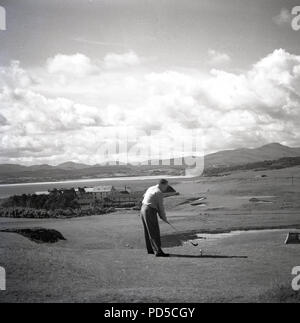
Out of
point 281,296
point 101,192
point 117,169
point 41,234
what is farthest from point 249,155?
point 281,296

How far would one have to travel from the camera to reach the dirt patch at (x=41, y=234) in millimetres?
10555

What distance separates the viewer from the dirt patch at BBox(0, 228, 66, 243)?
10555 millimetres

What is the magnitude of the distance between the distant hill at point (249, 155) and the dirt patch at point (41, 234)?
501 centimetres

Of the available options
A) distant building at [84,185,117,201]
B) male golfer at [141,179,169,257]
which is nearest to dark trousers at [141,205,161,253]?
male golfer at [141,179,169,257]

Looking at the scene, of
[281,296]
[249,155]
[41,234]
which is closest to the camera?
[281,296]

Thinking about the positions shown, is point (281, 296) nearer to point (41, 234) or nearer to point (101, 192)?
point (41, 234)

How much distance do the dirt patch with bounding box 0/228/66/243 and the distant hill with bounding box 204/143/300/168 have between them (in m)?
5.01

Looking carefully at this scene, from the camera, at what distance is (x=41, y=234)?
10.8 m

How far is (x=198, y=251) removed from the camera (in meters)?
9.44

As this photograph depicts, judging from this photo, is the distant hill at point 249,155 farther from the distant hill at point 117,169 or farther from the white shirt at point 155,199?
the white shirt at point 155,199

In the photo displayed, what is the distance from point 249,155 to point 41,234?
7.38m

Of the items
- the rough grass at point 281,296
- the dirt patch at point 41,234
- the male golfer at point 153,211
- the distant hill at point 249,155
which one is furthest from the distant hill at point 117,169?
the rough grass at point 281,296
